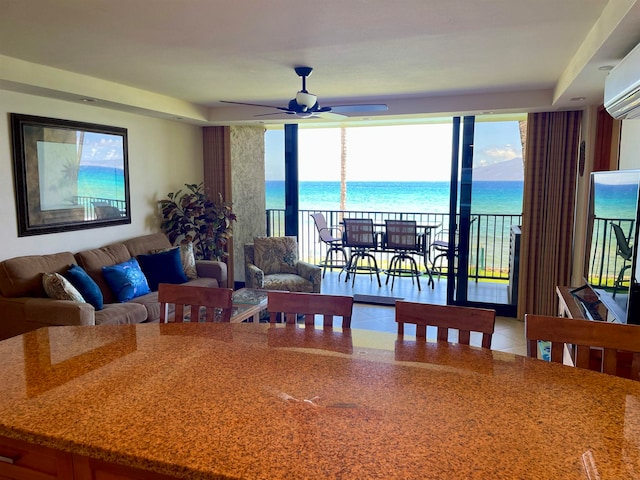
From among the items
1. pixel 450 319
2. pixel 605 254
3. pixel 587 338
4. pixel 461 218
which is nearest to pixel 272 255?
pixel 461 218

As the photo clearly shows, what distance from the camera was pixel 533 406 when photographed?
1160 millimetres

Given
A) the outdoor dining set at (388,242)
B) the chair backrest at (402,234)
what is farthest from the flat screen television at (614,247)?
the chair backrest at (402,234)

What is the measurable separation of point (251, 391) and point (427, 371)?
0.54 metres

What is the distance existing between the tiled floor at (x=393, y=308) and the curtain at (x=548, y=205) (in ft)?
1.56

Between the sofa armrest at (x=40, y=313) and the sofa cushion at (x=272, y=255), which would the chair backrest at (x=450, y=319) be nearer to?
the sofa armrest at (x=40, y=313)

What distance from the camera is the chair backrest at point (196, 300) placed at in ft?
6.66

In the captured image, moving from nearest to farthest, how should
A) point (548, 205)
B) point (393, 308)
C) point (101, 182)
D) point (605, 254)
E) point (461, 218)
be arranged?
point (605, 254), point (101, 182), point (548, 205), point (461, 218), point (393, 308)

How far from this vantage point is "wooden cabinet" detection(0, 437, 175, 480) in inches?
41.2

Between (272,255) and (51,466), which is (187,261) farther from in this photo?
(51,466)

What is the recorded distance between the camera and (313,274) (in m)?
5.21

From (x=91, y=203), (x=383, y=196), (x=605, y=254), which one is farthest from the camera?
(x=383, y=196)

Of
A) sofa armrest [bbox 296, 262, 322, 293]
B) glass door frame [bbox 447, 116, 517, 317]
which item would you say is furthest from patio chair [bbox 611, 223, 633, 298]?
sofa armrest [bbox 296, 262, 322, 293]

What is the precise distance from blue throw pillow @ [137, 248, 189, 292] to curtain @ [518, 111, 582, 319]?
3775 mm

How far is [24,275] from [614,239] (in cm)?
417
